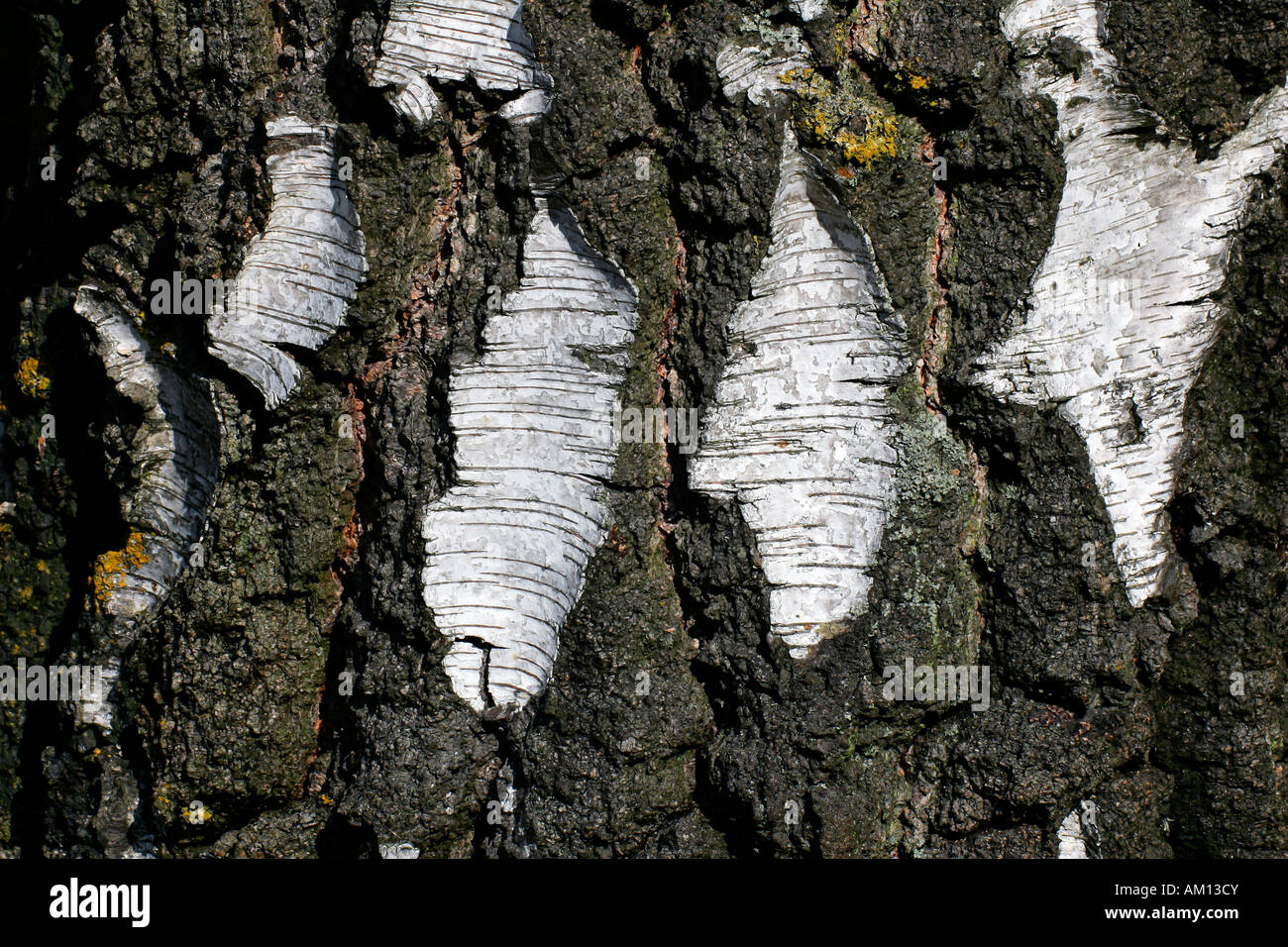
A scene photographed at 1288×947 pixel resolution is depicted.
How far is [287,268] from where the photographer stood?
80.0 inches

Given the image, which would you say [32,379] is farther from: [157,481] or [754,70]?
[754,70]

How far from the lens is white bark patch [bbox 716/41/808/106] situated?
190 cm

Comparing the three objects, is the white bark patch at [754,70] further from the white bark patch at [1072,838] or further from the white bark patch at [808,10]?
the white bark patch at [1072,838]

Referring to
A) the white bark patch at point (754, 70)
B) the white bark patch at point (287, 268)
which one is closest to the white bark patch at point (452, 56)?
the white bark patch at point (287, 268)

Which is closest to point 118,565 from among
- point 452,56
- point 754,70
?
point 452,56

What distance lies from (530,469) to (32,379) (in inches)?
62.4

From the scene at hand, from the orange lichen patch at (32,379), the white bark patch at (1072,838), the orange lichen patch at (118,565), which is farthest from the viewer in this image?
the orange lichen patch at (32,379)

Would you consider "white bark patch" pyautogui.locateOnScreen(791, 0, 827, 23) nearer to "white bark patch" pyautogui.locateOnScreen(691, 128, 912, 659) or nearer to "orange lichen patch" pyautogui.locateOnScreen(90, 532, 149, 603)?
"white bark patch" pyautogui.locateOnScreen(691, 128, 912, 659)

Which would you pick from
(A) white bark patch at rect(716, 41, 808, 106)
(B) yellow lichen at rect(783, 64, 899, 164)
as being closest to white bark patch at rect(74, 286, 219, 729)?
(A) white bark patch at rect(716, 41, 808, 106)

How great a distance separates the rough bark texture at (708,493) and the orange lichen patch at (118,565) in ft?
0.58

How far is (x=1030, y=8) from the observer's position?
6.40 feet

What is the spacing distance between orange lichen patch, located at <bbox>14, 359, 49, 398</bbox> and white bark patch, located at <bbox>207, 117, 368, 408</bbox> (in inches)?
33.5

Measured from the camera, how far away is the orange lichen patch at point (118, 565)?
219cm

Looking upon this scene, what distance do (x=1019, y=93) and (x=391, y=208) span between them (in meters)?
1.44
